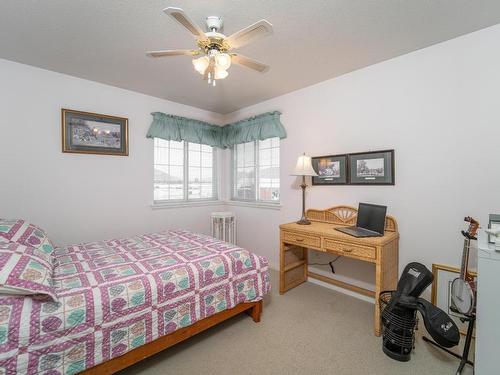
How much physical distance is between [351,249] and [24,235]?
2637mm

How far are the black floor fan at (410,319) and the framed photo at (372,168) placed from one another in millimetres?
922

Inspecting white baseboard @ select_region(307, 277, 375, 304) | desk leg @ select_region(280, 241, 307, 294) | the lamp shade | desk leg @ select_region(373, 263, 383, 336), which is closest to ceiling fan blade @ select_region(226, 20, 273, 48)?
the lamp shade

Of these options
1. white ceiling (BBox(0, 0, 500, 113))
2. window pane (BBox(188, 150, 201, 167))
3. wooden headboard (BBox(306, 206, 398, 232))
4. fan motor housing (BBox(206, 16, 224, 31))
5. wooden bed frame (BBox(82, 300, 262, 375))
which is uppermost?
white ceiling (BBox(0, 0, 500, 113))

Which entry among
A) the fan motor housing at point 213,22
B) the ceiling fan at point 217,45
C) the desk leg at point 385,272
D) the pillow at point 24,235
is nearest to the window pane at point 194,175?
the pillow at point 24,235

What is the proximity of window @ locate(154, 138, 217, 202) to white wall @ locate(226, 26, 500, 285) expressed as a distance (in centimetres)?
188

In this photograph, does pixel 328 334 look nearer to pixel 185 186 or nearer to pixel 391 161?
pixel 391 161

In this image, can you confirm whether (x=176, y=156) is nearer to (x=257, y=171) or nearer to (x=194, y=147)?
(x=194, y=147)

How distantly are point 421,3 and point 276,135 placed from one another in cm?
→ 195

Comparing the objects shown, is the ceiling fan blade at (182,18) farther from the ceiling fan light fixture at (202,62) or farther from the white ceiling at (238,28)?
the white ceiling at (238,28)

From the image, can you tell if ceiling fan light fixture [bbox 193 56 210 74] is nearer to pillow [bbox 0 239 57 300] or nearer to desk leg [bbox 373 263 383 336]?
pillow [bbox 0 239 57 300]

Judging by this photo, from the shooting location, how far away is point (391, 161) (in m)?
2.36

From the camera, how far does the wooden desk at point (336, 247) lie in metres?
1.99

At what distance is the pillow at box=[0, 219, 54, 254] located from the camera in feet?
5.64

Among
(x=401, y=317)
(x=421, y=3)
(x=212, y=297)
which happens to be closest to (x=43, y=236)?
(x=212, y=297)
